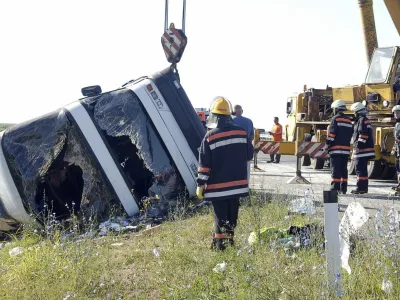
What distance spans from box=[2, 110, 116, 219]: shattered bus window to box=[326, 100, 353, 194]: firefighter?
3613 millimetres

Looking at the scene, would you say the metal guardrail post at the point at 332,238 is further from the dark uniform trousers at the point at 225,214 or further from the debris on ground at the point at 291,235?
the dark uniform trousers at the point at 225,214

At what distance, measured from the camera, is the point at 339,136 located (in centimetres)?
920

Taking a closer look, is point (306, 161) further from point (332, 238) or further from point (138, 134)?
point (332, 238)

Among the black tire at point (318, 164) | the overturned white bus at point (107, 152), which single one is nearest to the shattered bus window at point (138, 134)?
the overturned white bus at point (107, 152)

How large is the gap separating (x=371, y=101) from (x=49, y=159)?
7.98m

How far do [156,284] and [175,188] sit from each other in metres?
3.22

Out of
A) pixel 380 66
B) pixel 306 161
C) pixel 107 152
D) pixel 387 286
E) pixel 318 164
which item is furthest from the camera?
pixel 306 161

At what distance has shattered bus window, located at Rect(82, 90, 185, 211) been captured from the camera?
25.4ft

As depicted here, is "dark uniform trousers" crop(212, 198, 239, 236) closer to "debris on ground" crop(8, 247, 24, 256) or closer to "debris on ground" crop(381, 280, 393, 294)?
"debris on ground" crop(381, 280, 393, 294)

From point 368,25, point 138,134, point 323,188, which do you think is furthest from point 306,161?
point 138,134

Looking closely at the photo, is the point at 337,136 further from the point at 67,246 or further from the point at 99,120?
the point at 67,246

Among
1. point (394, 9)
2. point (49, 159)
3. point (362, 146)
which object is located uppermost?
point (394, 9)

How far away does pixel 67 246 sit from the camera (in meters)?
5.51

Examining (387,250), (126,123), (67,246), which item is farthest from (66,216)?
(387,250)
